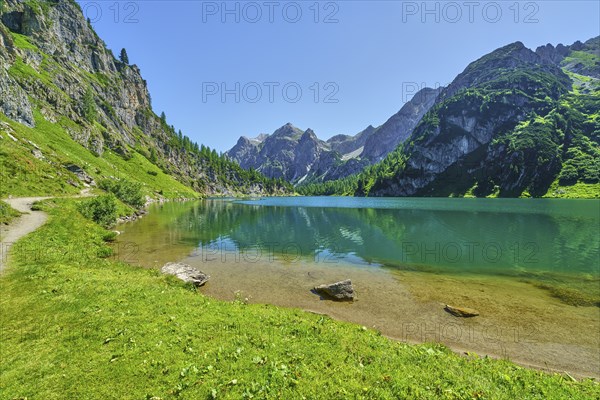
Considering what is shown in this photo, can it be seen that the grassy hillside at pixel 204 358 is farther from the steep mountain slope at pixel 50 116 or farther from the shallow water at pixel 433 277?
the steep mountain slope at pixel 50 116

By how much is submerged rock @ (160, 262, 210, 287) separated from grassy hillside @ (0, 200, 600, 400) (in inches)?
288

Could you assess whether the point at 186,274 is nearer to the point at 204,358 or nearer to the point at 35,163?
the point at 204,358

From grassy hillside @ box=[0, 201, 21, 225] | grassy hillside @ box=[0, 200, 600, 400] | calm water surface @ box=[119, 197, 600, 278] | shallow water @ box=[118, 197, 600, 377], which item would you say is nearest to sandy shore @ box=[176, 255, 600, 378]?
shallow water @ box=[118, 197, 600, 377]

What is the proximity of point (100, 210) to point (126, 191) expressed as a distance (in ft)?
104

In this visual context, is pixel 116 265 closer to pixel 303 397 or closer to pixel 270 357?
pixel 270 357

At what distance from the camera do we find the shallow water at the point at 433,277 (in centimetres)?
1862

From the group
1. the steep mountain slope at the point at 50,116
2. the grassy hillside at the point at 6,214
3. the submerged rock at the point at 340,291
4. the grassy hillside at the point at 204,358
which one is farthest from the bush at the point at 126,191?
the submerged rock at the point at 340,291

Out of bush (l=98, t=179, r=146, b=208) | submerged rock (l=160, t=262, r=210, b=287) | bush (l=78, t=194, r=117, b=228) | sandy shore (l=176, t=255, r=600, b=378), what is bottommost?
sandy shore (l=176, t=255, r=600, b=378)

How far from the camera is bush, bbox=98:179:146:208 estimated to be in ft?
247

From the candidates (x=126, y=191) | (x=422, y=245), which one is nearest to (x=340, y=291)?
(x=422, y=245)

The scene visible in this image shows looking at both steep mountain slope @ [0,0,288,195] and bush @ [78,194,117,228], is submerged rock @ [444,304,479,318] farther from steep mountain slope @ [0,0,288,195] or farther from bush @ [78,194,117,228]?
steep mountain slope @ [0,0,288,195]

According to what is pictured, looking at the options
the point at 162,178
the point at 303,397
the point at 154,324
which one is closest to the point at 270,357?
the point at 303,397

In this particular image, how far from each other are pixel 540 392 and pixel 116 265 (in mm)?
32494

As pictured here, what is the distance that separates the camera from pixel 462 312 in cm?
2170
